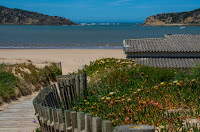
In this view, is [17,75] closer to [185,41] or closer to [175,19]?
[185,41]

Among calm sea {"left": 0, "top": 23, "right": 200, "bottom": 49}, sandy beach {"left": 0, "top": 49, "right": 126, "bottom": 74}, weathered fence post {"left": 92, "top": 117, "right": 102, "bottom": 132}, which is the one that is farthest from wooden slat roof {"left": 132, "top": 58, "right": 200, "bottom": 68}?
calm sea {"left": 0, "top": 23, "right": 200, "bottom": 49}

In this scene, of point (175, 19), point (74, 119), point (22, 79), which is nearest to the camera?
point (74, 119)

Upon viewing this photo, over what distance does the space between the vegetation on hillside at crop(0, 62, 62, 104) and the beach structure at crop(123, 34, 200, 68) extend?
155 inches

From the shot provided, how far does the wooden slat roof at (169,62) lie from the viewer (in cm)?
1135

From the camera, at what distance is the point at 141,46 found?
41.2 feet

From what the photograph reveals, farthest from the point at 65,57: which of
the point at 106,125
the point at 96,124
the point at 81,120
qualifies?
the point at 106,125

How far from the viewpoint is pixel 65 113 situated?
4.10 meters

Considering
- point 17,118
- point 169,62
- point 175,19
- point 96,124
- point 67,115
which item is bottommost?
point 17,118

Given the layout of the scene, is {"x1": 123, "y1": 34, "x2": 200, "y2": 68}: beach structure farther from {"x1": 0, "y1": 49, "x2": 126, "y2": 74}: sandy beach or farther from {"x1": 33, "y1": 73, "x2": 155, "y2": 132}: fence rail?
{"x1": 0, "y1": 49, "x2": 126, "y2": 74}: sandy beach

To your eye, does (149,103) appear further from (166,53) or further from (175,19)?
(175,19)

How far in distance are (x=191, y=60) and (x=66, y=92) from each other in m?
7.14

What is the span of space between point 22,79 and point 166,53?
6.62 metres

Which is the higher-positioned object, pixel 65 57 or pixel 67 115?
pixel 67 115

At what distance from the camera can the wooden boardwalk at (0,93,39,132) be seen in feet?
19.6
